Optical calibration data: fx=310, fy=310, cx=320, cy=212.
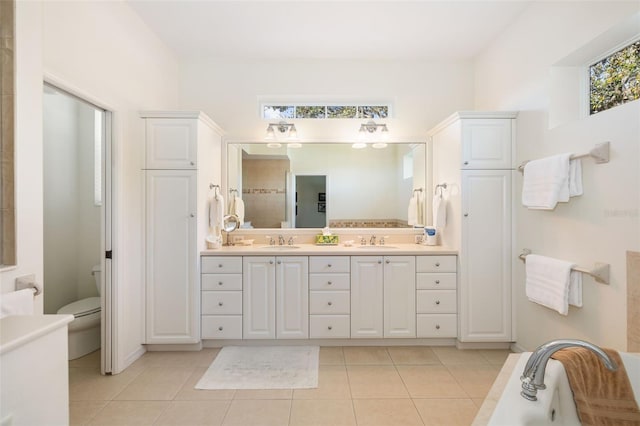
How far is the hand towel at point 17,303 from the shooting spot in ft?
4.06

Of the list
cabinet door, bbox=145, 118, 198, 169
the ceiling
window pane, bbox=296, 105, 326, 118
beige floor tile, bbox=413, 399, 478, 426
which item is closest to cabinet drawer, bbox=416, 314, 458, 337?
beige floor tile, bbox=413, 399, 478, 426

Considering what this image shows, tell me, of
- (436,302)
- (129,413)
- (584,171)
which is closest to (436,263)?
(436,302)

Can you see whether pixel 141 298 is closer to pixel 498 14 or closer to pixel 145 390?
pixel 145 390

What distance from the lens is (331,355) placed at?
2.64 metres

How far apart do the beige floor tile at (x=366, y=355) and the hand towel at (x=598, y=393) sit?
1430mm

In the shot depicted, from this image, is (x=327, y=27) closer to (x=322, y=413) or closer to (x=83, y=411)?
(x=322, y=413)

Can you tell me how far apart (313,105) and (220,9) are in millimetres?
1219

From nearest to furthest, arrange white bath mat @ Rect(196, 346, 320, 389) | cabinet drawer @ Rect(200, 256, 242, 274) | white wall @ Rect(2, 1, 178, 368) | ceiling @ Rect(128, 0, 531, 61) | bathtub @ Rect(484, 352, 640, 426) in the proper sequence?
bathtub @ Rect(484, 352, 640, 426), white wall @ Rect(2, 1, 178, 368), white bath mat @ Rect(196, 346, 320, 389), ceiling @ Rect(128, 0, 531, 61), cabinet drawer @ Rect(200, 256, 242, 274)

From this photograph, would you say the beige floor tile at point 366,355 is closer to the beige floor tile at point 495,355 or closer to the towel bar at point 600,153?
the beige floor tile at point 495,355

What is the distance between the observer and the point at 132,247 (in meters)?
2.53

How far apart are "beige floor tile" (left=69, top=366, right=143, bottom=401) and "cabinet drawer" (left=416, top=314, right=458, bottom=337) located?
2320 mm

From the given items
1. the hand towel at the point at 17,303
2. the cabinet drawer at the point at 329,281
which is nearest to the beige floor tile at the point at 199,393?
the cabinet drawer at the point at 329,281

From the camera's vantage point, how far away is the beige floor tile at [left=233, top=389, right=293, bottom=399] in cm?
206

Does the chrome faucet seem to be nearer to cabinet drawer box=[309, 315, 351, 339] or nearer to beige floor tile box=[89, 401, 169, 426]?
cabinet drawer box=[309, 315, 351, 339]
